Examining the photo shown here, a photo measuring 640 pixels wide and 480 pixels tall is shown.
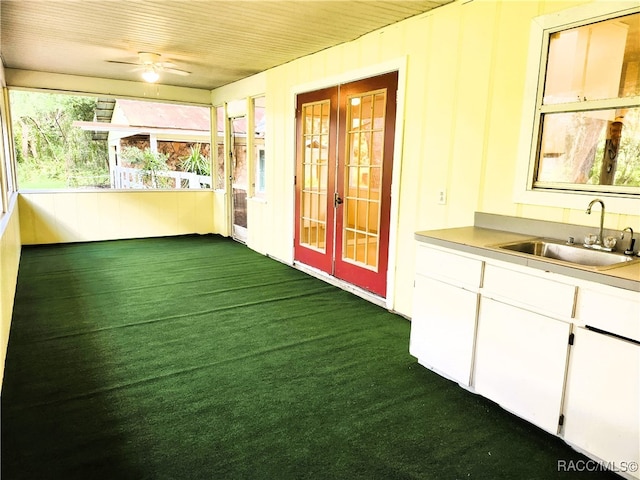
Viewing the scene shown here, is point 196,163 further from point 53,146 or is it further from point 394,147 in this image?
point 394,147

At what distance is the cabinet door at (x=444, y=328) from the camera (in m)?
2.40

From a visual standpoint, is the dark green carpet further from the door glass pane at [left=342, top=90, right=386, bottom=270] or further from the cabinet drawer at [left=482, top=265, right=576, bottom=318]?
the cabinet drawer at [left=482, top=265, right=576, bottom=318]

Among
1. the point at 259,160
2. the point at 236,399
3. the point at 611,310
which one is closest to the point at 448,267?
the point at 611,310

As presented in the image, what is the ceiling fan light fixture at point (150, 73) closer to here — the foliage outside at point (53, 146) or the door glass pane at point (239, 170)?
the door glass pane at point (239, 170)

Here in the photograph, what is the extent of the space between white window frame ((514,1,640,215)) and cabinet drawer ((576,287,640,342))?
2.35ft

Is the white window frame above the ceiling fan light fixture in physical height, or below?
below

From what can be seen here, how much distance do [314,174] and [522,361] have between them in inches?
127

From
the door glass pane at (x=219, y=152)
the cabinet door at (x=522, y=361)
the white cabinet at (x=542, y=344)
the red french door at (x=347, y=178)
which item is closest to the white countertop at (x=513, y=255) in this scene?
the white cabinet at (x=542, y=344)

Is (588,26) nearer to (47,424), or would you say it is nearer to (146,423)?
(146,423)

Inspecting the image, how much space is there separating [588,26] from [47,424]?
361 cm

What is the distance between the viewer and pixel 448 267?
2.49 m

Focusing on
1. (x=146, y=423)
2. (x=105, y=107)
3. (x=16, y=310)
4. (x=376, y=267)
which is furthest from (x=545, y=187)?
(x=105, y=107)

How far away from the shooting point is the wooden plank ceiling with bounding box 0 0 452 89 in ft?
10.5

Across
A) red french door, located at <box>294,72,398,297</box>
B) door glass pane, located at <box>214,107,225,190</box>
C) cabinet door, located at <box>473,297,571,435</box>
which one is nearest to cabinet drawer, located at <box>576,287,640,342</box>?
cabinet door, located at <box>473,297,571,435</box>
